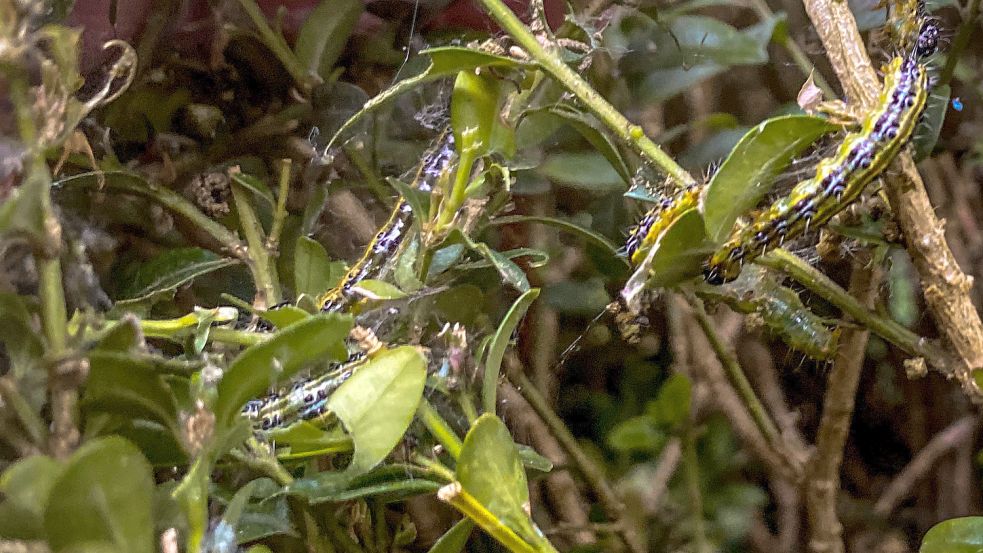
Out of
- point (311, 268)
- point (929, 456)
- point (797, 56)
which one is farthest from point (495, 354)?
point (929, 456)

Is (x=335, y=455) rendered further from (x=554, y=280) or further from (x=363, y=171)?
(x=554, y=280)

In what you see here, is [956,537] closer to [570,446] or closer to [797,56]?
[570,446]

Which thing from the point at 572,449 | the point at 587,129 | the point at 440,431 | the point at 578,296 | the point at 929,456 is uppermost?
the point at 587,129

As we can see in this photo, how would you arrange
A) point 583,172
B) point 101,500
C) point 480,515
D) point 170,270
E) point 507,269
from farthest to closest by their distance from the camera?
1. point 583,172
2. point 170,270
3. point 507,269
4. point 480,515
5. point 101,500

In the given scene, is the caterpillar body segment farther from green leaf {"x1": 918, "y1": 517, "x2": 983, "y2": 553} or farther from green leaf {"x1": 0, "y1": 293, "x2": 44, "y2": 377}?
green leaf {"x1": 0, "y1": 293, "x2": 44, "y2": 377}

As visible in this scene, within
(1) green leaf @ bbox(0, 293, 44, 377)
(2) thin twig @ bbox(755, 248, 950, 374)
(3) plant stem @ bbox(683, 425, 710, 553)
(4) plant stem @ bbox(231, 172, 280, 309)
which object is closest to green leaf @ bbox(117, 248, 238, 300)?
(4) plant stem @ bbox(231, 172, 280, 309)

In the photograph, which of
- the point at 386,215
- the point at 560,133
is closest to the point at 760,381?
the point at 560,133
